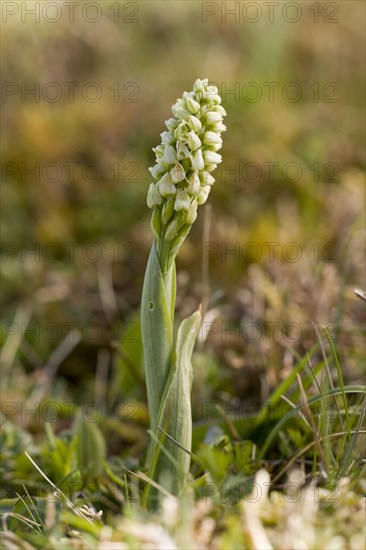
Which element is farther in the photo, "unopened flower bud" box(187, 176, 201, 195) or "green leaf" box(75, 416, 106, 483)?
"green leaf" box(75, 416, 106, 483)

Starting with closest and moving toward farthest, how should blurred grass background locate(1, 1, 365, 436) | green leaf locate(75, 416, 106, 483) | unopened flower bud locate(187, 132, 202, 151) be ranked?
1. unopened flower bud locate(187, 132, 202, 151)
2. green leaf locate(75, 416, 106, 483)
3. blurred grass background locate(1, 1, 365, 436)

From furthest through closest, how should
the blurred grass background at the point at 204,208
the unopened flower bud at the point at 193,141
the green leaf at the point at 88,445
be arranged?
the blurred grass background at the point at 204,208 < the green leaf at the point at 88,445 < the unopened flower bud at the point at 193,141

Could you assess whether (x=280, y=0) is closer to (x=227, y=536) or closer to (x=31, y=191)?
(x=31, y=191)

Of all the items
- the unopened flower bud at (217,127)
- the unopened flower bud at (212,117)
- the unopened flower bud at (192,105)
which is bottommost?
the unopened flower bud at (217,127)

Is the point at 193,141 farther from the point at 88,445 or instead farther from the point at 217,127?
the point at 88,445

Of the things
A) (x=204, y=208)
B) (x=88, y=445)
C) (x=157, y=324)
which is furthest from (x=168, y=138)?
(x=204, y=208)

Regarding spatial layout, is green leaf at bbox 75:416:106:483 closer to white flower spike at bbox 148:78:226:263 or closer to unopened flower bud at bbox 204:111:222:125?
white flower spike at bbox 148:78:226:263

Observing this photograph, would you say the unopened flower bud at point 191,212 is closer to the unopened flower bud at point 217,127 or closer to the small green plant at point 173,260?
the small green plant at point 173,260

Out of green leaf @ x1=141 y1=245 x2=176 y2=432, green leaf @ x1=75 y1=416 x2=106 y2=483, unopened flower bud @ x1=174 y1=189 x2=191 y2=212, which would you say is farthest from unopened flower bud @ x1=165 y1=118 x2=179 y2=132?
green leaf @ x1=75 y1=416 x2=106 y2=483

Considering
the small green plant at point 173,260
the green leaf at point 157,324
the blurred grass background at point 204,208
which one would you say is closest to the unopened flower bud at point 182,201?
the small green plant at point 173,260
